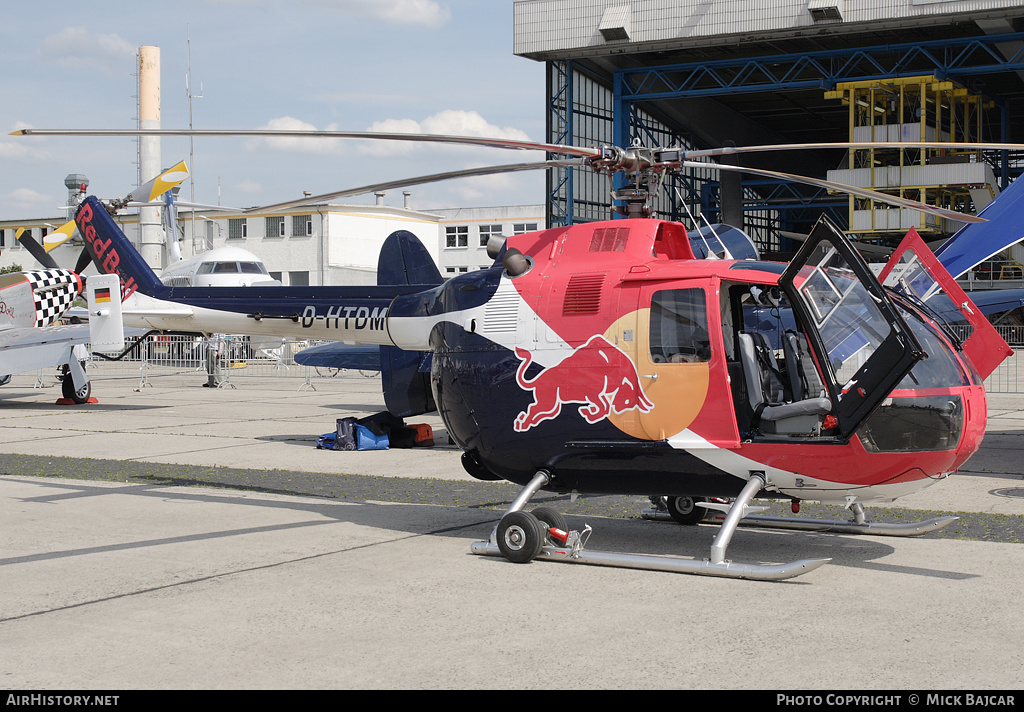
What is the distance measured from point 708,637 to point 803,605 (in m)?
0.99

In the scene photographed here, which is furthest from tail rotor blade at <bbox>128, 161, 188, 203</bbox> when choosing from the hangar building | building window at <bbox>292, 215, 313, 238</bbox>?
building window at <bbox>292, 215, 313, 238</bbox>

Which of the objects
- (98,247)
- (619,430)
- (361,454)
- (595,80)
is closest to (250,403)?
(98,247)

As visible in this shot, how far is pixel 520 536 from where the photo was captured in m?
7.34

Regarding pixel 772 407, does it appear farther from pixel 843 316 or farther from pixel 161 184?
pixel 161 184

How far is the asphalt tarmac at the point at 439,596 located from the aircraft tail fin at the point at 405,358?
86.7 inches

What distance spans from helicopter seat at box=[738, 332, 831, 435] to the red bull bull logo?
76 centimetres

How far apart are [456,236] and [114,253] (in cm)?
5696

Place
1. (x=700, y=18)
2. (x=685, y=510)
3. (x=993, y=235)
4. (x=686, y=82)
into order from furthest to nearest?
1. (x=686, y=82)
2. (x=700, y=18)
3. (x=993, y=235)
4. (x=685, y=510)

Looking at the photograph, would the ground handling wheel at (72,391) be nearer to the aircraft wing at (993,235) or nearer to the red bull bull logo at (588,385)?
the red bull bull logo at (588,385)

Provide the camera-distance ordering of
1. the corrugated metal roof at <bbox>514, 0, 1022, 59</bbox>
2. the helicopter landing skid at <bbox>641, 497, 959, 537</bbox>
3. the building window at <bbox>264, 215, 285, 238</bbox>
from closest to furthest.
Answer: the helicopter landing skid at <bbox>641, 497, 959, 537</bbox> → the corrugated metal roof at <bbox>514, 0, 1022, 59</bbox> → the building window at <bbox>264, 215, 285, 238</bbox>

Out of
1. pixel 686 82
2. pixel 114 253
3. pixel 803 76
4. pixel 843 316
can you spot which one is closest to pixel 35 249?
pixel 114 253

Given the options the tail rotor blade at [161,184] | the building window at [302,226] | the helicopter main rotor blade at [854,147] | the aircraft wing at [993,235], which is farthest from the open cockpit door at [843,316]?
the building window at [302,226]

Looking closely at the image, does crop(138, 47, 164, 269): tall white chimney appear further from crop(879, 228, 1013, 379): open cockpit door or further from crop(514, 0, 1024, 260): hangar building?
crop(879, 228, 1013, 379): open cockpit door

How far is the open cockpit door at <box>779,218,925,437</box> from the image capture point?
655cm
